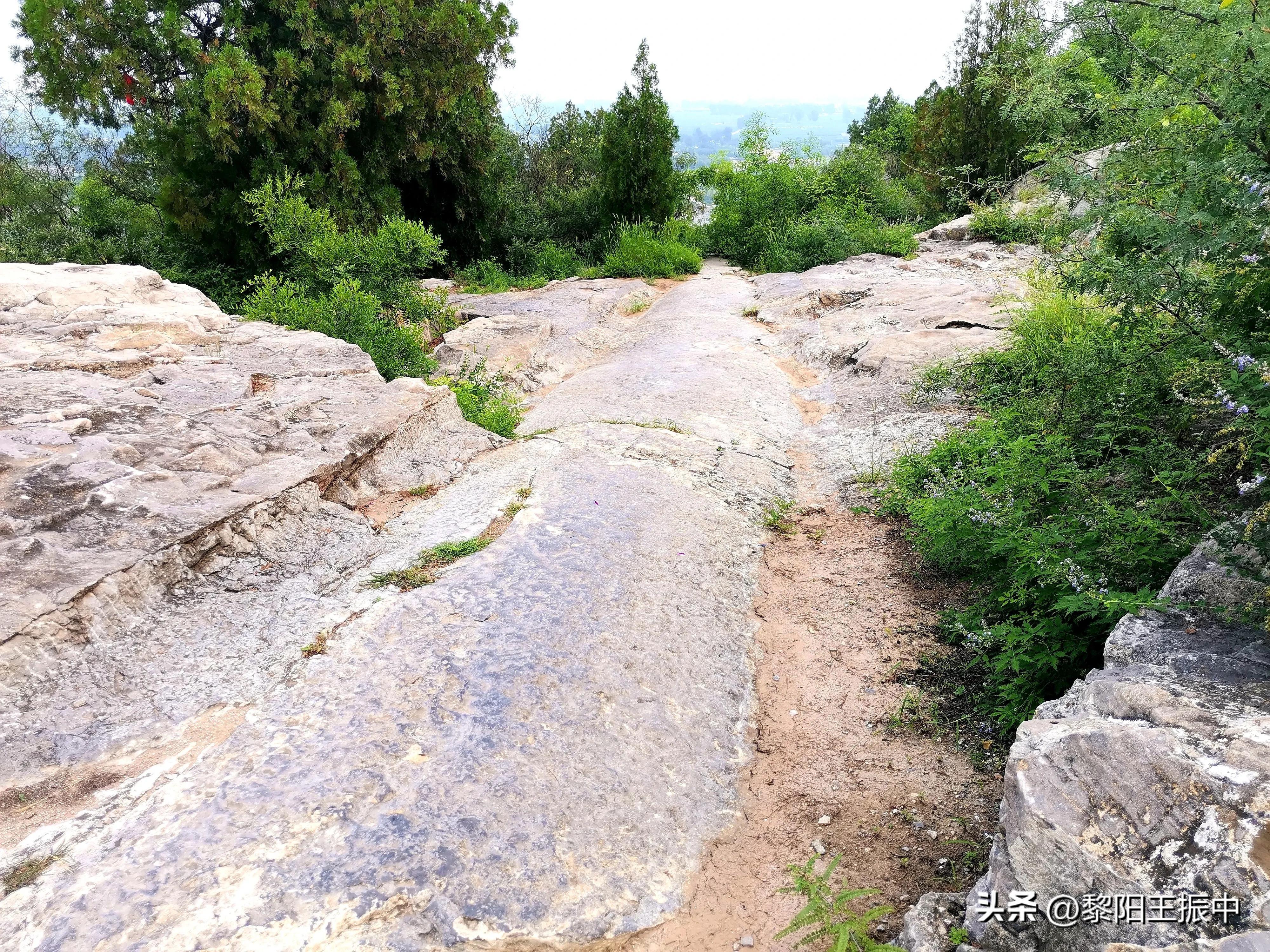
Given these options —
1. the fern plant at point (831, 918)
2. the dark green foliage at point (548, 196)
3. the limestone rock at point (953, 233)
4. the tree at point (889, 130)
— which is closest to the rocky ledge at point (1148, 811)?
the fern plant at point (831, 918)

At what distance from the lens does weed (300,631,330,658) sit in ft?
11.6

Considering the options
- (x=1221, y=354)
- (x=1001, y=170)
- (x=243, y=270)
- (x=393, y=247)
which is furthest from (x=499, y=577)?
(x=1001, y=170)

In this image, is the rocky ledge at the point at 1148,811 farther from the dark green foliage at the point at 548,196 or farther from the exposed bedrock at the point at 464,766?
the dark green foliage at the point at 548,196

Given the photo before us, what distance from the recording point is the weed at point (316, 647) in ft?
11.6

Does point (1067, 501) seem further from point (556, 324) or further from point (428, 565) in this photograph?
point (556, 324)

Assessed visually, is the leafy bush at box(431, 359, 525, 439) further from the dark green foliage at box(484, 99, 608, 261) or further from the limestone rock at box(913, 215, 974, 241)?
the limestone rock at box(913, 215, 974, 241)

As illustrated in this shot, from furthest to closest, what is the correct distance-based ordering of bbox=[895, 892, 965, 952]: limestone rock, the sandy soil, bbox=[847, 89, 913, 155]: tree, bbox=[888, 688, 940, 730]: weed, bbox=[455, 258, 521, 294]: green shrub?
bbox=[847, 89, 913, 155]: tree
bbox=[455, 258, 521, 294]: green shrub
bbox=[888, 688, 940, 730]: weed
the sandy soil
bbox=[895, 892, 965, 952]: limestone rock

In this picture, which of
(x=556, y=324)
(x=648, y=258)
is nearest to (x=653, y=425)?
(x=556, y=324)

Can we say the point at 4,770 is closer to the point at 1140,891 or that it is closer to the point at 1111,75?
the point at 1140,891

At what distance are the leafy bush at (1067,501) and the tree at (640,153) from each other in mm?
13351

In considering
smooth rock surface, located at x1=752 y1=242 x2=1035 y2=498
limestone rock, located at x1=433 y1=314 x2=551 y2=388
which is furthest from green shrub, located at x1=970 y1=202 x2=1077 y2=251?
limestone rock, located at x1=433 y1=314 x2=551 y2=388

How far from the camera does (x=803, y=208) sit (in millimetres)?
17969

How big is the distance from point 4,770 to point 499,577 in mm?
2137

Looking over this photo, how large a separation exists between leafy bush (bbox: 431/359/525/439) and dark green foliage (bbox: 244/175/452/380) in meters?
0.47
